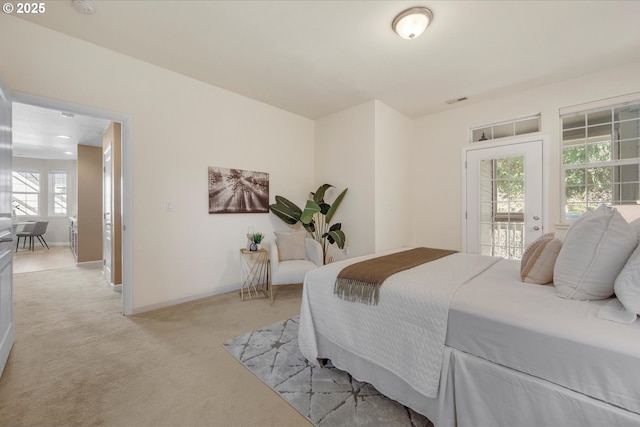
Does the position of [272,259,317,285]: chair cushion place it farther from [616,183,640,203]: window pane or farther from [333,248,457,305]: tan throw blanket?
[616,183,640,203]: window pane

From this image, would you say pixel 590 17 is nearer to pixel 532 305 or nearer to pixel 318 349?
pixel 532 305

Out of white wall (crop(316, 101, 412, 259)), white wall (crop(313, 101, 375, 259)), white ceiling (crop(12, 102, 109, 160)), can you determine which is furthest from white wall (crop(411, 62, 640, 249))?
white ceiling (crop(12, 102, 109, 160))

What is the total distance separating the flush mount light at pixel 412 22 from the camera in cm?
208

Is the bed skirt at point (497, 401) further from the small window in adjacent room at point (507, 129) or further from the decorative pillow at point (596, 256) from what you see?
the small window in adjacent room at point (507, 129)

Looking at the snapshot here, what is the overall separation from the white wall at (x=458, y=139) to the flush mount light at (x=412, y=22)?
7.43ft

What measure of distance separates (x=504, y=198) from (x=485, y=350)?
3309 millimetres

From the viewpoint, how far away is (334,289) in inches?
67.8

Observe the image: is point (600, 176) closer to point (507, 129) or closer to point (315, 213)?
A: point (507, 129)

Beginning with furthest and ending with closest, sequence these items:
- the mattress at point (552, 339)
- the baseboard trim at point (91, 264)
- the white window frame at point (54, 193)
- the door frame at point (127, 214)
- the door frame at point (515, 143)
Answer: the white window frame at point (54, 193) → the baseboard trim at point (91, 264) → the door frame at point (515, 143) → the door frame at point (127, 214) → the mattress at point (552, 339)

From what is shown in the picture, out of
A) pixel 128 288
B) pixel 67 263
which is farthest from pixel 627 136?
pixel 67 263

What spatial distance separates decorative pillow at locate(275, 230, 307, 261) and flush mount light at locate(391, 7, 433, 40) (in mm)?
2569

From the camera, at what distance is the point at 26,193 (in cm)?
737

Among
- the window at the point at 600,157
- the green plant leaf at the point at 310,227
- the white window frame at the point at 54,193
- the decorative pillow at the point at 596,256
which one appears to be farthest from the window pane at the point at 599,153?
the white window frame at the point at 54,193

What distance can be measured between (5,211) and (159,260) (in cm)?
130
